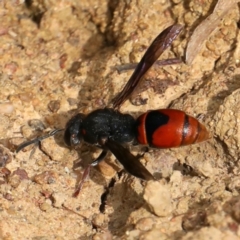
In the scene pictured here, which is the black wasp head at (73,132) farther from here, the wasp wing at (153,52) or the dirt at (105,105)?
the wasp wing at (153,52)

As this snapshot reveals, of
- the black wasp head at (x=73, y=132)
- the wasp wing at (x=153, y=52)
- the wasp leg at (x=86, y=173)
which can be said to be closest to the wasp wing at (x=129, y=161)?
the wasp leg at (x=86, y=173)

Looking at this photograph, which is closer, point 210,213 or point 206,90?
point 210,213

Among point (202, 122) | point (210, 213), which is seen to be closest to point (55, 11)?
point (202, 122)

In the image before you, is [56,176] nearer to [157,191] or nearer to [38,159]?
[38,159]

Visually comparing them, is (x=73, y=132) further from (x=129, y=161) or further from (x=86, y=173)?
(x=129, y=161)

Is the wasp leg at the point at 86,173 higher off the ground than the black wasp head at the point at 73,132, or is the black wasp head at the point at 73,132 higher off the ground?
the black wasp head at the point at 73,132

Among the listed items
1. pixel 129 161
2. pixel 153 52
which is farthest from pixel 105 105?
pixel 129 161

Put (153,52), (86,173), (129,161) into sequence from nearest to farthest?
(129,161) < (86,173) < (153,52)
